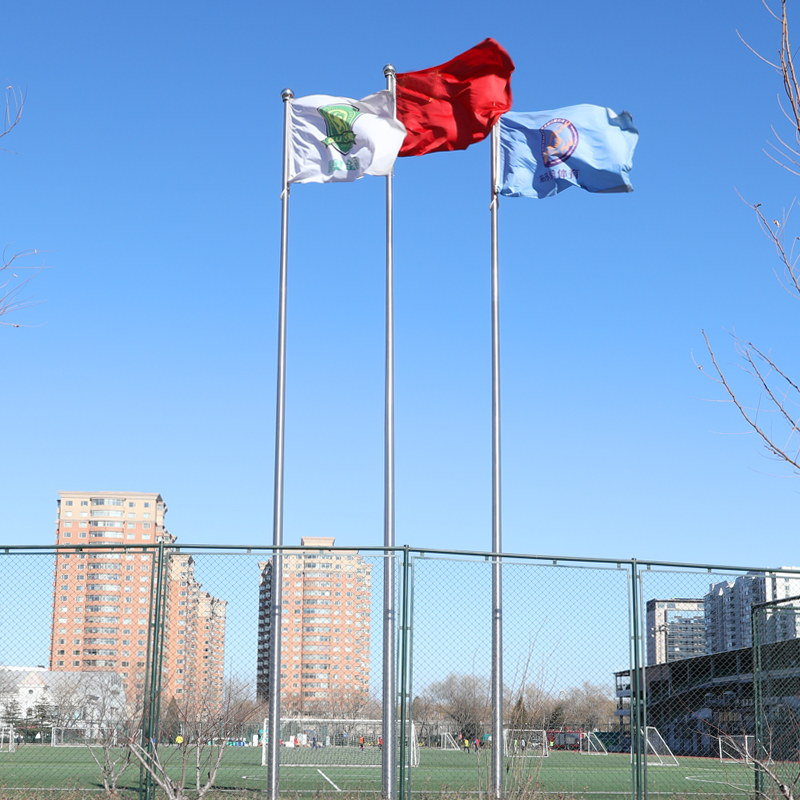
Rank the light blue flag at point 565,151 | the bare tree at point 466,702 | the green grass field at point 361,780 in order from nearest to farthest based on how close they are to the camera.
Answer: the green grass field at point 361,780 < the bare tree at point 466,702 < the light blue flag at point 565,151

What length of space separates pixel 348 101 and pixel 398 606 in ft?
25.1

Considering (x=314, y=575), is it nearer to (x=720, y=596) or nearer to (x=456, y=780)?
(x=720, y=596)

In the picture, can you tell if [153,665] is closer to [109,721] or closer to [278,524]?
[109,721]

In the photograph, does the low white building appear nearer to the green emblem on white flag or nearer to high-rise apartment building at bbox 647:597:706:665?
high-rise apartment building at bbox 647:597:706:665

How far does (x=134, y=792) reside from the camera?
10.6 meters

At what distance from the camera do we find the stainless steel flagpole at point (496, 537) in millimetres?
10164

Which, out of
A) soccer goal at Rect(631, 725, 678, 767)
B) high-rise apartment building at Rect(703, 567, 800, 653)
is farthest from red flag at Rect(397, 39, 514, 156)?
soccer goal at Rect(631, 725, 678, 767)

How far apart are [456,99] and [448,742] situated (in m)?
9.17

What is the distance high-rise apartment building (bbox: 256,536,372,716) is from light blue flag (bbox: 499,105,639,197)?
658 cm

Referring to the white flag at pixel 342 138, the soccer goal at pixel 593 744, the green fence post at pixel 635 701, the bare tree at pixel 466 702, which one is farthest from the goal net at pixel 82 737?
the white flag at pixel 342 138

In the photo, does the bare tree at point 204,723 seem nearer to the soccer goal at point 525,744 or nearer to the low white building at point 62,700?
the low white building at point 62,700

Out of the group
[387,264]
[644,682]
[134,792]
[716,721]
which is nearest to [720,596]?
[716,721]

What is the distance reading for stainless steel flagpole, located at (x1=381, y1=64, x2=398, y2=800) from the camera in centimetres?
1004

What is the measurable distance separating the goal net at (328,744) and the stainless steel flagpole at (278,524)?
3.45 meters
